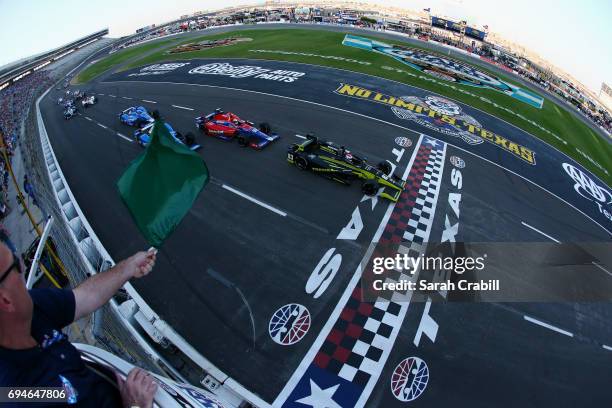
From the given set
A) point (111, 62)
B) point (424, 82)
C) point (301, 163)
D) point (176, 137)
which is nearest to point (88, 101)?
point (176, 137)

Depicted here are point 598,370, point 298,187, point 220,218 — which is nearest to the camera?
point 598,370

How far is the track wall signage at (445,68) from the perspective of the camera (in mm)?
29953

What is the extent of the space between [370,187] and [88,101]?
20.6 meters

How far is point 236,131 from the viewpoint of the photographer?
55.1 ft

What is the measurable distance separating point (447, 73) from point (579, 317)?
2573 centimetres

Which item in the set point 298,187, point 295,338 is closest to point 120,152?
point 298,187

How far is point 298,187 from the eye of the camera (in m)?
14.1

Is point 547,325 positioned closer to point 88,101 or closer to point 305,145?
point 305,145

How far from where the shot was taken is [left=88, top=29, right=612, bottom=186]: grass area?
80.3ft

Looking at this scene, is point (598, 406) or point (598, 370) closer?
point (598, 406)

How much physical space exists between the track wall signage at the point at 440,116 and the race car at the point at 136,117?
12.7 metres

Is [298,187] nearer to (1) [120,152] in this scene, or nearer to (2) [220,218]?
(2) [220,218]

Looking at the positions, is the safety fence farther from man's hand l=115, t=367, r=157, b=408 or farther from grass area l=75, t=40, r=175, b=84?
grass area l=75, t=40, r=175, b=84

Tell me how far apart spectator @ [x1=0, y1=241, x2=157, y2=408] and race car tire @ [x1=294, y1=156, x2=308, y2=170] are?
1214 cm
